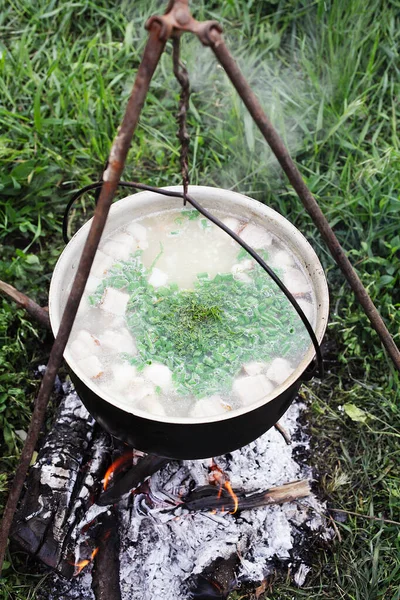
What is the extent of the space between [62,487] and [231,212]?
4.68 feet

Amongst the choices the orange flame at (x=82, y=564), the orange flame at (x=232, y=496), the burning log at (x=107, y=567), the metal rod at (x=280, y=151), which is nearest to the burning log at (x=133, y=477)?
the burning log at (x=107, y=567)

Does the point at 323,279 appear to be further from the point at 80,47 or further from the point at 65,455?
the point at 80,47

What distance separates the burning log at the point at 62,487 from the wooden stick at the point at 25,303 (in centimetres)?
44

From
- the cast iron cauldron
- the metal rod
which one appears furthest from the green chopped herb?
the metal rod

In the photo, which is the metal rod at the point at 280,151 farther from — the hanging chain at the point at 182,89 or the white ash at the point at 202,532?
the white ash at the point at 202,532

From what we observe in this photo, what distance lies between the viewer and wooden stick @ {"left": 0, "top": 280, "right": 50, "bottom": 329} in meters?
2.92

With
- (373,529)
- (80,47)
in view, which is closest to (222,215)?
(373,529)

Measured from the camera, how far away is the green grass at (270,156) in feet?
9.89

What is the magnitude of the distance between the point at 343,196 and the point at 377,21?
145 centimetres

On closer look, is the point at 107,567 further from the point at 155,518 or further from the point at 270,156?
the point at 270,156

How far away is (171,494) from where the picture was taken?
2.82 m

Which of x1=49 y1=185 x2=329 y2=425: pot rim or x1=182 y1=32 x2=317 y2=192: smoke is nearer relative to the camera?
x1=49 y1=185 x2=329 y2=425: pot rim

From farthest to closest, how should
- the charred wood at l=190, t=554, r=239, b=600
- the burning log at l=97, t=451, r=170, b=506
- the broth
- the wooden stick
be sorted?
the wooden stick < the burning log at l=97, t=451, r=170, b=506 < the charred wood at l=190, t=554, r=239, b=600 < the broth

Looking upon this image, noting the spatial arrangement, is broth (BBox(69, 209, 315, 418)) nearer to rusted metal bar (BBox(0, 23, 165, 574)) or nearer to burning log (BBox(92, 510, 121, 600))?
rusted metal bar (BBox(0, 23, 165, 574))
